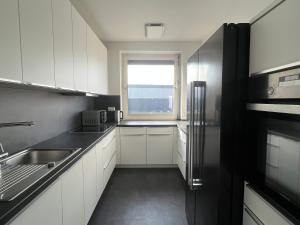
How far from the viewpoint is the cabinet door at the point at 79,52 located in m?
1.96

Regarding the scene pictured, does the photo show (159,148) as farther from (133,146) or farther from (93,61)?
(93,61)

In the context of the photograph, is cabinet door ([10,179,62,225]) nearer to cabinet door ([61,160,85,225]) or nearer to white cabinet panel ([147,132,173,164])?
cabinet door ([61,160,85,225])

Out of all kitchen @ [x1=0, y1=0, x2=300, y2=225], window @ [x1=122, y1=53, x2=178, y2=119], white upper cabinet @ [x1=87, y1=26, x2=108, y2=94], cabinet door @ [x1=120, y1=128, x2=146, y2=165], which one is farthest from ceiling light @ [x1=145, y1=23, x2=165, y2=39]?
cabinet door @ [x1=120, y1=128, x2=146, y2=165]

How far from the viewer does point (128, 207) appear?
2.25 meters

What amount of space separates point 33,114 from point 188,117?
57.9 inches

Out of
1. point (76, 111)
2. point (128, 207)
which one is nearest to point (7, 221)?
point (128, 207)

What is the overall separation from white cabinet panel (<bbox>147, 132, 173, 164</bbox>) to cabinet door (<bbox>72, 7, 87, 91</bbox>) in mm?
1612

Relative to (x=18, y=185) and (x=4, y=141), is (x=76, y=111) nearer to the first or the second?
(x=4, y=141)

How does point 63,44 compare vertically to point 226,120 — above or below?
above

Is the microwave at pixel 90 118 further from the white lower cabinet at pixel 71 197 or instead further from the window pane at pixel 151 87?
the window pane at pixel 151 87

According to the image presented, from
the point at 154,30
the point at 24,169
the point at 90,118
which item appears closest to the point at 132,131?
the point at 90,118

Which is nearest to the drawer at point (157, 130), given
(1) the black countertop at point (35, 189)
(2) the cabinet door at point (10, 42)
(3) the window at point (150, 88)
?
(3) the window at point (150, 88)

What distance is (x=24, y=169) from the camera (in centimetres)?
116

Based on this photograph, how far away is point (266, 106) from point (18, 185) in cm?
121
